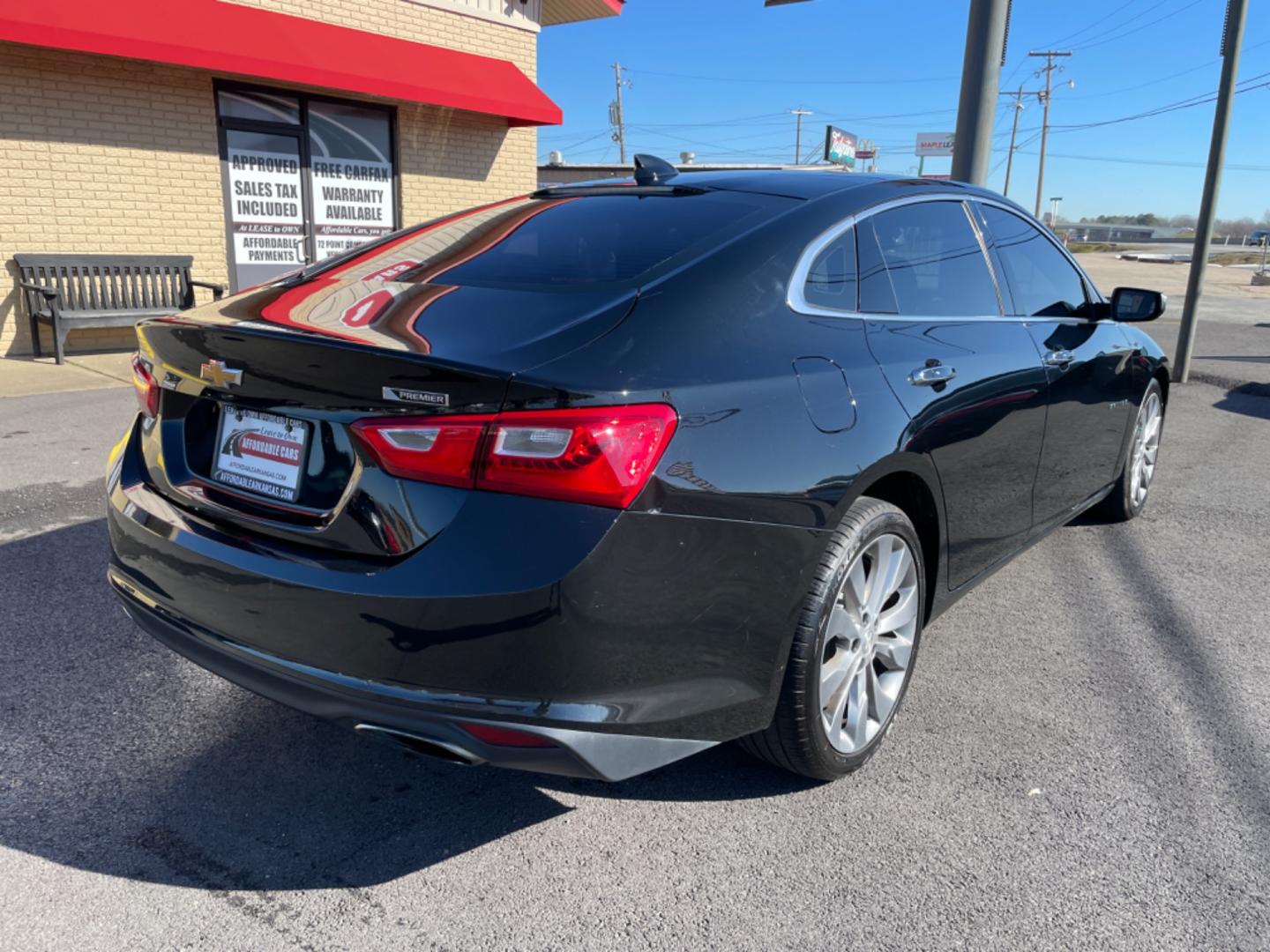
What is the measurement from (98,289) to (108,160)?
4.33ft

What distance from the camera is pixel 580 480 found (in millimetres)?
2002

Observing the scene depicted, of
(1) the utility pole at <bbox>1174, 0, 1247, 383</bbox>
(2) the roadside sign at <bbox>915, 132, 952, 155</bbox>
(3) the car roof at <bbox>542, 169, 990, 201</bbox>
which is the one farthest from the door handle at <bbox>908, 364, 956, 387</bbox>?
(2) the roadside sign at <bbox>915, 132, 952, 155</bbox>

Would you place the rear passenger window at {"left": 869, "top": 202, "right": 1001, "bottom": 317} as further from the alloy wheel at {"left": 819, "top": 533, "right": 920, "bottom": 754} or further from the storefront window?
the storefront window

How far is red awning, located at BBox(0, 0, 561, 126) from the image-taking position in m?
8.91

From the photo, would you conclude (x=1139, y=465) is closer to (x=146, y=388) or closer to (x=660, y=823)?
(x=660, y=823)

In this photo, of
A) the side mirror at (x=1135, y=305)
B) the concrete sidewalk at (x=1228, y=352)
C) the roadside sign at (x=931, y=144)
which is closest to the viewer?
the side mirror at (x=1135, y=305)

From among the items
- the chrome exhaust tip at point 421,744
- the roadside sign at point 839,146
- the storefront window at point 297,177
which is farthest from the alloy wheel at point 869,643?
the roadside sign at point 839,146

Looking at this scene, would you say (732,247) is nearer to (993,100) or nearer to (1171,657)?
A: (1171,657)

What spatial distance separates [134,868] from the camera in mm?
2371

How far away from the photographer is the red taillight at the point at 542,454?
6.57 ft

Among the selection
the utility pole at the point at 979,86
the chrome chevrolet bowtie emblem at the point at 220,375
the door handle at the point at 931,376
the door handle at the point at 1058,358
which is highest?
the utility pole at the point at 979,86

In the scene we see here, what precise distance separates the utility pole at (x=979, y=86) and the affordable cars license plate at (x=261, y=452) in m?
6.81

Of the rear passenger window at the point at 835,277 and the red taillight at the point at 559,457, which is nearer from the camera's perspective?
the red taillight at the point at 559,457

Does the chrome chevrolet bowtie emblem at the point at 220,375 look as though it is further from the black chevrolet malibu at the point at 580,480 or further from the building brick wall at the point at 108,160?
the building brick wall at the point at 108,160
